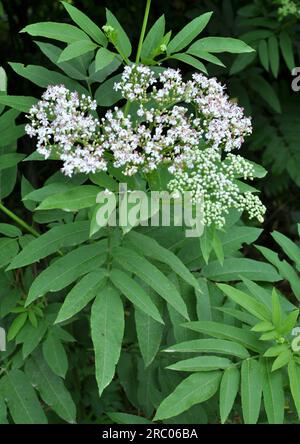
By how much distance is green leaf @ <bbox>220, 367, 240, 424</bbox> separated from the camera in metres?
2.09

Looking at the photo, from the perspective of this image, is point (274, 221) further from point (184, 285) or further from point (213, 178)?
point (213, 178)

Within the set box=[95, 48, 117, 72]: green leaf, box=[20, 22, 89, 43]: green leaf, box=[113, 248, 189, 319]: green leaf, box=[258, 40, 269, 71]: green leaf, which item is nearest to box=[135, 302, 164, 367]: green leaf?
box=[113, 248, 189, 319]: green leaf

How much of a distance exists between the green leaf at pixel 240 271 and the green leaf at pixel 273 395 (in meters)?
0.38

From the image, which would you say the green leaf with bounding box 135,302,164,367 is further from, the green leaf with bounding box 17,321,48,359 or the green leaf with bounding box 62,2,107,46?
the green leaf with bounding box 62,2,107,46

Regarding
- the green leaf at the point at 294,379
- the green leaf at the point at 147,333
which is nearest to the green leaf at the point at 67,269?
the green leaf at the point at 147,333

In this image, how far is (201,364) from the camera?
2.16 meters

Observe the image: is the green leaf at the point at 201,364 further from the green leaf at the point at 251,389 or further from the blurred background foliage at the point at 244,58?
the blurred background foliage at the point at 244,58

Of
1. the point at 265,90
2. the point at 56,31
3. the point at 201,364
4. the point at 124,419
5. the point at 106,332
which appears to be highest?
the point at 56,31

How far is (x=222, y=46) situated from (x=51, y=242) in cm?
88

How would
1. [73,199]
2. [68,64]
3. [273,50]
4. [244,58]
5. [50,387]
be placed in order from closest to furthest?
1. [73,199]
2. [68,64]
3. [50,387]
4. [273,50]
5. [244,58]

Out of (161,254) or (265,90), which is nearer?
(161,254)

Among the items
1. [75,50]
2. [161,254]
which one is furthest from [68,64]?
[161,254]

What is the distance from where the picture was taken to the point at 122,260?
2.13 metres

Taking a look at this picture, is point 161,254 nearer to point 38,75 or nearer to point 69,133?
point 69,133
